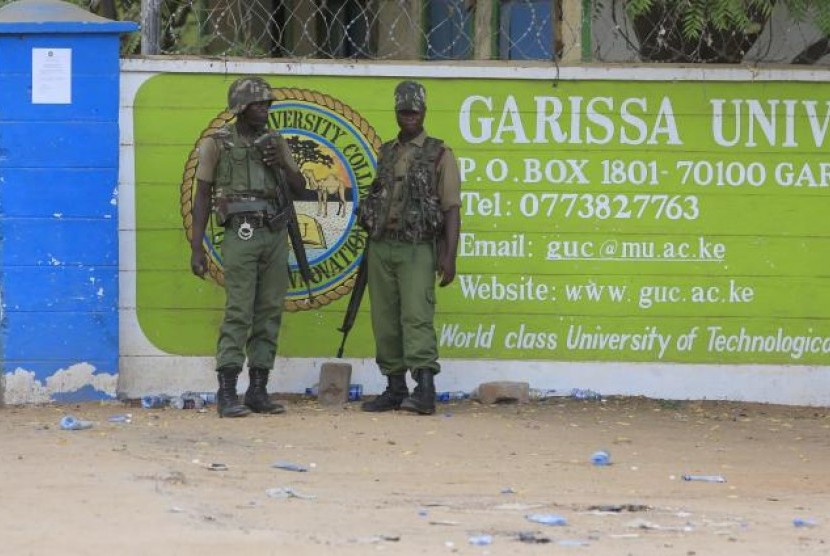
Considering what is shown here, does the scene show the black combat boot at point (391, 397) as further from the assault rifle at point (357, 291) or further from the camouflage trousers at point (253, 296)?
the camouflage trousers at point (253, 296)

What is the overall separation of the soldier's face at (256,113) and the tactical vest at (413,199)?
0.62 m

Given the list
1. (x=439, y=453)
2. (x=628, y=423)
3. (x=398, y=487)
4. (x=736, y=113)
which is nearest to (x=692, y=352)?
(x=628, y=423)

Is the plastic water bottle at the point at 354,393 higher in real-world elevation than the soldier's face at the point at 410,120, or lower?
lower

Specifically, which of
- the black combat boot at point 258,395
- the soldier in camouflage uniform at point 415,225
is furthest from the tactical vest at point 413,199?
the black combat boot at point 258,395

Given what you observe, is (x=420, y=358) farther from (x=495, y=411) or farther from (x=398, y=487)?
(x=398, y=487)

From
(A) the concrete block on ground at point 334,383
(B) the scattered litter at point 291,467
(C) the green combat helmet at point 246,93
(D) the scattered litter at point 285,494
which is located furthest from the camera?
(A) the concrete block on ground at point 334,383

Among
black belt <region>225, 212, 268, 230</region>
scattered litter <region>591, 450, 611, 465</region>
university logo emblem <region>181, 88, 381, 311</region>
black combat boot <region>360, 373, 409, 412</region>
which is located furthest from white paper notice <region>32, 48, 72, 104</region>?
scattered litter <region>591, 450, 611, 465</region>

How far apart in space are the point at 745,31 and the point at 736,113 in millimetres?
423

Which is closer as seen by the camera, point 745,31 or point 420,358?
point 420,358

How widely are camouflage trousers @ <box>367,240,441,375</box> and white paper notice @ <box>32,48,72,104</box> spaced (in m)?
1.74

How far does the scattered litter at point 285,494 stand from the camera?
5883mm

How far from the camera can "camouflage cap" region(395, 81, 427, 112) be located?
7.70 m

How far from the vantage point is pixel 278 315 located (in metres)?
7.83

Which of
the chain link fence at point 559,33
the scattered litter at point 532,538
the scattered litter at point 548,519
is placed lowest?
the scattered litter at point 548,519
